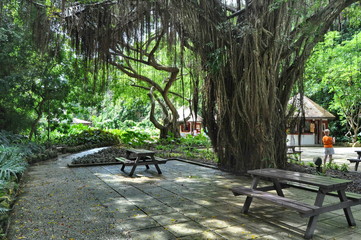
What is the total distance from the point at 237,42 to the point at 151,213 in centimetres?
436

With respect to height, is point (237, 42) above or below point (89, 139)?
above

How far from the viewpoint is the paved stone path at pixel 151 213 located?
10.00 feet

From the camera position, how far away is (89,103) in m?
13.4

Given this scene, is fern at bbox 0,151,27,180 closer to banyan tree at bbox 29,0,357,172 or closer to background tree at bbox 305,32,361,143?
banyan tree at bbox 29,0,357,172

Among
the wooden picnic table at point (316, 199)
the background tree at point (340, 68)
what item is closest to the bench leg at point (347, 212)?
the wooden picnic table at point (316, 199)

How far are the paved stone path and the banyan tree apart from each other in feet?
4.11

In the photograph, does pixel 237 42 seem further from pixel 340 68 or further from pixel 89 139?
pixel 340 68

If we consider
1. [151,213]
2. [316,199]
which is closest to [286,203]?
[316,199]

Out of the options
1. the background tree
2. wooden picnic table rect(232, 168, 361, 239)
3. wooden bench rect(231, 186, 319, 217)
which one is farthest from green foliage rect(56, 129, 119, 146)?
wooden picnic table rect(232, 168, 361, 239)

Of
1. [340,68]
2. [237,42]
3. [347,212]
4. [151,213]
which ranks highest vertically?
[340,68]

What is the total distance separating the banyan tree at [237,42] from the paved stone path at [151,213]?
125 centimetres

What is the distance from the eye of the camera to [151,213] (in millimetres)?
3734

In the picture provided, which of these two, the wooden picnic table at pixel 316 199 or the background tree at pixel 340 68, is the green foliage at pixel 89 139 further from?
the wooden picnic table at pixel 316 199

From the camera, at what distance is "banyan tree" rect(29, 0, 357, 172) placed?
5.69 m
